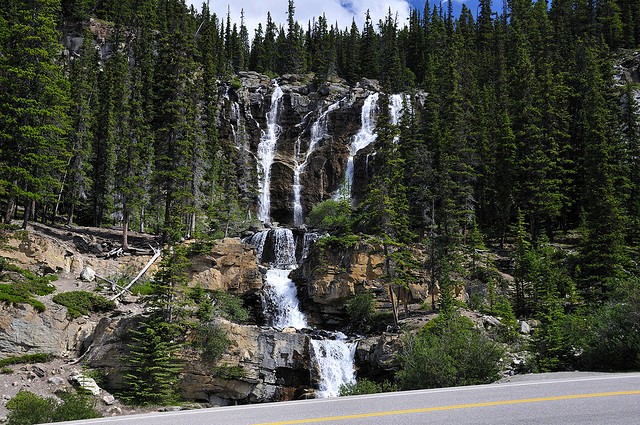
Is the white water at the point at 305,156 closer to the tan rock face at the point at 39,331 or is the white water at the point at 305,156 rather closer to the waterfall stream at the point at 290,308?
the waterfall stream at the point at 290,308

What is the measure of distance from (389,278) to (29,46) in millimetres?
28117

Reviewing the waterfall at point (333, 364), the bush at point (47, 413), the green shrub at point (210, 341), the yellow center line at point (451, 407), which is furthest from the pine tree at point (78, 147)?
the yellow center line at point (451, 407)

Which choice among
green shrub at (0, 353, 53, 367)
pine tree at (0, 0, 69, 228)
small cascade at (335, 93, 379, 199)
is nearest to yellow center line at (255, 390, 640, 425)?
green shrub at (0, 353, 53, 367)

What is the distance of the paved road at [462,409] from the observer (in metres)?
6.78

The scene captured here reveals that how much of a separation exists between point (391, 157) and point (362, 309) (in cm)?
1095

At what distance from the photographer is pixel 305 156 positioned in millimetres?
61438

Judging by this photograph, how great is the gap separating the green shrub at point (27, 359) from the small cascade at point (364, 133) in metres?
39.6

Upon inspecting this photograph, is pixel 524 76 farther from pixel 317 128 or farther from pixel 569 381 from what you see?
pixel 569 381

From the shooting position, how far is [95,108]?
49.3 m

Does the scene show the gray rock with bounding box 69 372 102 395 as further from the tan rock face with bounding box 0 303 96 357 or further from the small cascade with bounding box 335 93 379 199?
the small cascade with bounding box 335 93 379 199

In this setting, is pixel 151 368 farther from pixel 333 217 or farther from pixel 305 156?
pixel 305 156

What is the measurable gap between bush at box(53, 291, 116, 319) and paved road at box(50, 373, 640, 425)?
18250mm

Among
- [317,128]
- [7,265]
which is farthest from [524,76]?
[7,265]

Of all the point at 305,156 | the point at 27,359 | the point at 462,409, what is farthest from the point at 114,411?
the point at 305,156
